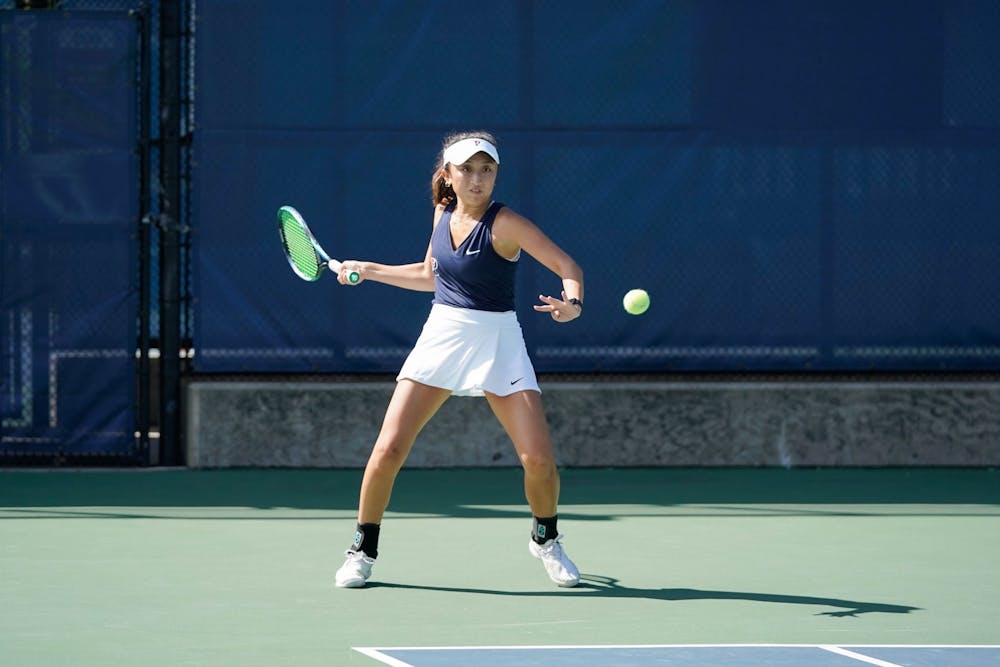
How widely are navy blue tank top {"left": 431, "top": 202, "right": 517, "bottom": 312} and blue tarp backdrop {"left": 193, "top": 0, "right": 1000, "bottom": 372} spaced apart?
4114 mm

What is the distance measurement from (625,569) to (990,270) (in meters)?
4.68

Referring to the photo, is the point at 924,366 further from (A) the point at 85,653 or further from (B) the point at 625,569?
(A) the point at 85,653

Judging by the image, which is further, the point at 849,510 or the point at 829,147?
the point at 829,147

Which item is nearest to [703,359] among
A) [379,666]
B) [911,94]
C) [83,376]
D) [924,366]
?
[924,366]

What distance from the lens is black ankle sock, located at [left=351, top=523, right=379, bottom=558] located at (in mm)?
6977

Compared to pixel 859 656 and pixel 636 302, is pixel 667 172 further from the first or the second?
pixel 859 656

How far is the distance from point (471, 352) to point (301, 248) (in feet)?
3.73

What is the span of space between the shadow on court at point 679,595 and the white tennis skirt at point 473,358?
756mm

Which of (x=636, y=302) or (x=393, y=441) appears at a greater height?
(x=636, y=302)

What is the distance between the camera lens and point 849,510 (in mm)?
9531

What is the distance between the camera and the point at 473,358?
693 centimetres

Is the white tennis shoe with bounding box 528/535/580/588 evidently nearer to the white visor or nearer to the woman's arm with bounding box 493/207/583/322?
the woman's arm with bounding box 493/207/583/322

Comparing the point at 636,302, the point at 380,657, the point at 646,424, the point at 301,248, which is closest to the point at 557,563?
the point at 636,302

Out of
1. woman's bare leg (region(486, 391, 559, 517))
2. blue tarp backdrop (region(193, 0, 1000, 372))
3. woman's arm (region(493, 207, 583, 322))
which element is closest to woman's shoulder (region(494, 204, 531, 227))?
woman's arm (region(493, 207, 583, 322))
